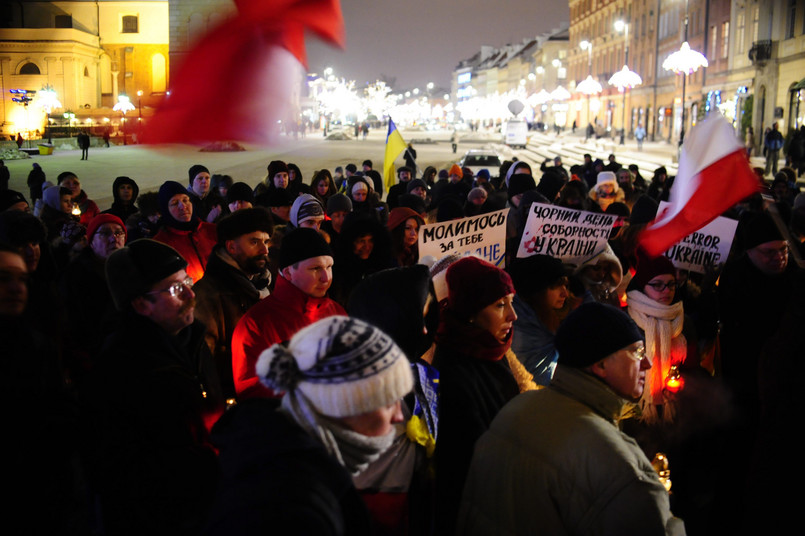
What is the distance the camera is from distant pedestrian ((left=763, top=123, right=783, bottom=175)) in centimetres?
2612

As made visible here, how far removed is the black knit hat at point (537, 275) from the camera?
4328 millimetres

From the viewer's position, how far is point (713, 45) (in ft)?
147

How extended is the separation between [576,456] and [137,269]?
1934mm

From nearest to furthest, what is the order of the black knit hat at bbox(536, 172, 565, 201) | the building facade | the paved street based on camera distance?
the black knit hat at bbox(536, 172, 565, 201), the paved street, the building facade

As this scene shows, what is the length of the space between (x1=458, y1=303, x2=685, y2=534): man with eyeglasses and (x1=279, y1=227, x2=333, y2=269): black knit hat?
168 centimetres

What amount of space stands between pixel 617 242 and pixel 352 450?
510 centimetres

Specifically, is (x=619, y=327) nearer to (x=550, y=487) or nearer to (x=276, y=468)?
(x=550, y=487)

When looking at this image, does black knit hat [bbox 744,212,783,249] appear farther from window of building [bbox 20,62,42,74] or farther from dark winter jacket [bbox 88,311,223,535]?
window of building [bbox 20,62,42,74]

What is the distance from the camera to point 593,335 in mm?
2629

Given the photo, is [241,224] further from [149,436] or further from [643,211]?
[643,211]

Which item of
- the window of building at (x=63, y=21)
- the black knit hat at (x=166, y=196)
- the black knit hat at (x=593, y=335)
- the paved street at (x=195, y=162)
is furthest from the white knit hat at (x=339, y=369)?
the window of building at (x=63, y=21)

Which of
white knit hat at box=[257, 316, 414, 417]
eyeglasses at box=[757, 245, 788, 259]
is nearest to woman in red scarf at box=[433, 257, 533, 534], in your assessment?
white knit hat at box=[257, 316, 414, 417]

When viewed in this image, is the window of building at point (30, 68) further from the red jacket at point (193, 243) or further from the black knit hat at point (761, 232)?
the black knit hat at point (761, 232)

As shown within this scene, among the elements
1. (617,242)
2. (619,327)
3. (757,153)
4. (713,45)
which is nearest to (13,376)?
(619,327)
